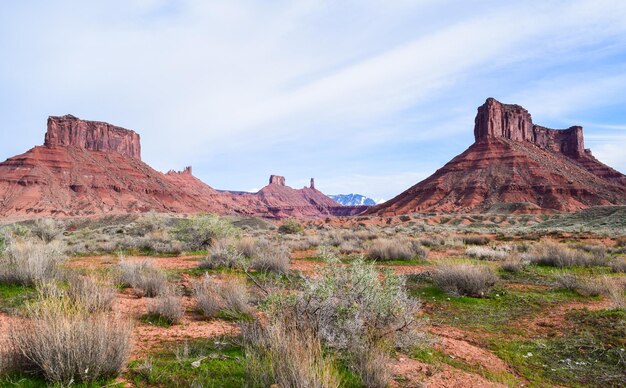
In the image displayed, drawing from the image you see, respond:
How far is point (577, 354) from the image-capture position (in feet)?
19.0

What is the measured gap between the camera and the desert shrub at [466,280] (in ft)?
29.9

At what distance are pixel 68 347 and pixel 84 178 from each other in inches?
4557

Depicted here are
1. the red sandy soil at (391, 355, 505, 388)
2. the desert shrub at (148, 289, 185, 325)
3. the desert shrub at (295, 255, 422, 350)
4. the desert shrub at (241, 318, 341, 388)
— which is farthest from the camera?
the desert shrub at (148, 289, 185, 325)

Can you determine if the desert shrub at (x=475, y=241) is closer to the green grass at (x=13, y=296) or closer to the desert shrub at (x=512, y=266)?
the desert shrub at (x=512, y=266)

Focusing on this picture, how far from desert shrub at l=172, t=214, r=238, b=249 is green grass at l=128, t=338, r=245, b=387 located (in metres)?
13.5

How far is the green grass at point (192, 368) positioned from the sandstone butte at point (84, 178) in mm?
90335

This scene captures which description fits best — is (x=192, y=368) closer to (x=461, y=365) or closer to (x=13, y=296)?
(x=461, y=365)

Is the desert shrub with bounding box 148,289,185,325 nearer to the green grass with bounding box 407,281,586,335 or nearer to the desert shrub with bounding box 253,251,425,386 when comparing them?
the desert shrub with bounding box 253,251,425,386

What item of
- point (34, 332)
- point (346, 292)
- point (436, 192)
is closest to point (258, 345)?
point (346, 292)

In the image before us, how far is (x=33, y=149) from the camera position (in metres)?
110

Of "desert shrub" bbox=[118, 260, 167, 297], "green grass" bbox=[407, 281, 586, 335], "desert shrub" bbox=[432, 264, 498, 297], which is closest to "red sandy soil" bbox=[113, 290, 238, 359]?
"desert shrub" bbox=[118, 260, 167, 297]

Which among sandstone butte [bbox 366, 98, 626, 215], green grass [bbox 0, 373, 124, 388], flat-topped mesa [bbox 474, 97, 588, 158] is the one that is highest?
flat-topped mesa [bbox 474, 97, 588, 158]

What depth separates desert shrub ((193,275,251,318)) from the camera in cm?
664

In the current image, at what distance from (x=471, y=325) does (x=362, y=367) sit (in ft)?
13.0
